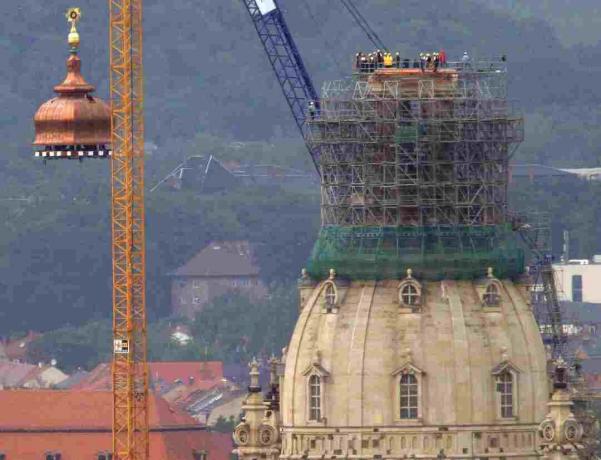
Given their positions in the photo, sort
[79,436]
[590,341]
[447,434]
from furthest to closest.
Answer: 1. [590,341]
2. [79,436]
3. [447,434]

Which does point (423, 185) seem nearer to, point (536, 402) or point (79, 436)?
point (536, 402)

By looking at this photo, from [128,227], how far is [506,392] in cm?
3544

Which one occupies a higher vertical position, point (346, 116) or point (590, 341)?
point (590, 341)

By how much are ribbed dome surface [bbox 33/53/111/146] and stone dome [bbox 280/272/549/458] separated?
14.4 metres

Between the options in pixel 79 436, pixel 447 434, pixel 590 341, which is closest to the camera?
pixel 447 434

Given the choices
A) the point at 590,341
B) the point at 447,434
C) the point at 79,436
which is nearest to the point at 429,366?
the point at 447,434

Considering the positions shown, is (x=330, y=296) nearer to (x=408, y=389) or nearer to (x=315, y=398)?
(x=315, y=398)

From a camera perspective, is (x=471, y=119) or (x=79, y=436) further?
(x=79, y=436)

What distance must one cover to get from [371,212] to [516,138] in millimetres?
3071

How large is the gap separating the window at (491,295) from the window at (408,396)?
1994 mm

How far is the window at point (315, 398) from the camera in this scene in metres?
88.3

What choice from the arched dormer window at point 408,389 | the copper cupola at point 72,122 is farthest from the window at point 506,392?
the copper cupola at point 72,122

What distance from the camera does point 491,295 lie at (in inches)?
3497

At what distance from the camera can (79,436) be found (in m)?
174
